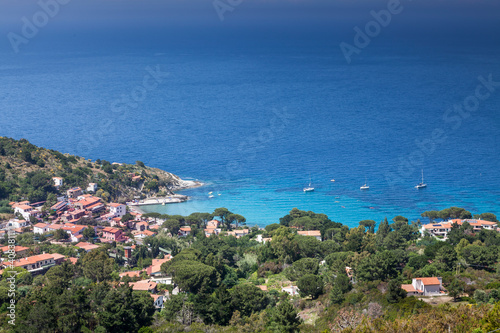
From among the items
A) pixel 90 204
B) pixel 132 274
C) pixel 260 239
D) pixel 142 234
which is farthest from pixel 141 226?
pixel 132 274

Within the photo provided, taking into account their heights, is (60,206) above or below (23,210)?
above

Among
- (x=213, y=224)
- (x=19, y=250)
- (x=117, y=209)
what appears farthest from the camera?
(x=117, y=209)

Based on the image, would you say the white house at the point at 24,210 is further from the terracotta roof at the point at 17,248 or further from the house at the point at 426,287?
the house at the point at 426,287

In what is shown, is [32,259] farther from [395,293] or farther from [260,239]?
[395,293]

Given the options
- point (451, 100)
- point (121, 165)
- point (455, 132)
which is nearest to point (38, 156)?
point (121, 165)

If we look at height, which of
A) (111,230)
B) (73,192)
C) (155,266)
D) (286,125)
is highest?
(286,125)

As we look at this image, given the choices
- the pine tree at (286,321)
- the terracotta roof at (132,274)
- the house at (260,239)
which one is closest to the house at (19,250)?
the terracotta roof at (132,274)

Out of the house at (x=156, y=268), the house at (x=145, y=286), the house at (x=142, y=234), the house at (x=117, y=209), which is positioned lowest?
the house at (x=145, y=286)
